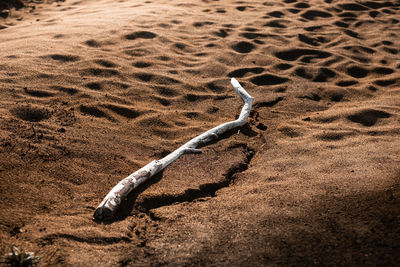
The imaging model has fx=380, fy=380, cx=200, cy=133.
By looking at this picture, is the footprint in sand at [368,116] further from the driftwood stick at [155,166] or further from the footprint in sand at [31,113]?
the footprint in sand at [31,113]

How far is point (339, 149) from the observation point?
3119 millimetres

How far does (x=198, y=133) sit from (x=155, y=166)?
2.41 ft

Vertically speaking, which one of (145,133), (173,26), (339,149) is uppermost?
(173,26)

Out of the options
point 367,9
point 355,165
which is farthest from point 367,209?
point 367,9

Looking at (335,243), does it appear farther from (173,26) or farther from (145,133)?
(173,26)

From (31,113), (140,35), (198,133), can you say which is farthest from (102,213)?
(140,35)

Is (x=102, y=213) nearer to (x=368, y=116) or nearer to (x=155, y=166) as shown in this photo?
(x=155, y=166)

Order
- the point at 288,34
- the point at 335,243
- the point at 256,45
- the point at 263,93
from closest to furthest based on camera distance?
the point at 335,243 < the point at 263,93 < the point at 256,45 < the point at 288,34

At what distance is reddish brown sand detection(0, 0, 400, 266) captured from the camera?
82.0 inches

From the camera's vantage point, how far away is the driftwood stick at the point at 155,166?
227 centimetres

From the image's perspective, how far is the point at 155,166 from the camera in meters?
2.74

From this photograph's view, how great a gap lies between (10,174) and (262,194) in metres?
1.68

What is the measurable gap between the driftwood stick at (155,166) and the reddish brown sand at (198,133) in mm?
62

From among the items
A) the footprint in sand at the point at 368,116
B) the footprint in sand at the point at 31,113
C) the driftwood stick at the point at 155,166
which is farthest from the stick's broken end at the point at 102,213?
the footprint in sand at the point at 368,116
